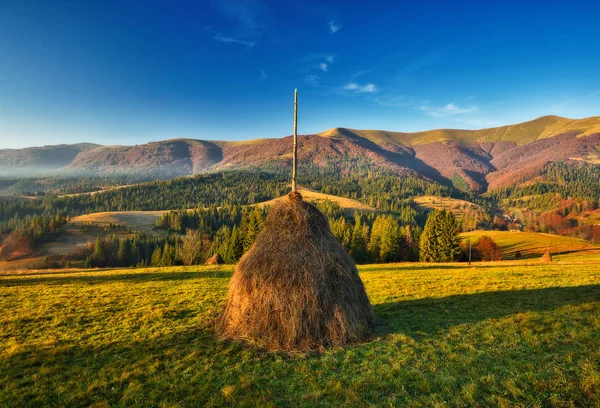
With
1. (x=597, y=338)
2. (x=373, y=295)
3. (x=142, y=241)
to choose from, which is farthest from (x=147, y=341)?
(x=142, y=241)

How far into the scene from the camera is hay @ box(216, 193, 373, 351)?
33.2ft

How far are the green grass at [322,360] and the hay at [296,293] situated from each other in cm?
66

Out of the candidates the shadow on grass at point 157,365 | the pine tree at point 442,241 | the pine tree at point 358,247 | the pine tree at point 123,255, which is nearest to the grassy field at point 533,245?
the pine tree at point 442,241

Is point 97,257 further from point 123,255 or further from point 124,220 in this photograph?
point 124,220

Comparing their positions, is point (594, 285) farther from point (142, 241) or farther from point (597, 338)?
point (142, 241)

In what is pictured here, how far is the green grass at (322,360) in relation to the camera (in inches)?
276

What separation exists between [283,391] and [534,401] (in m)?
5.71

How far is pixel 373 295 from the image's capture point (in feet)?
63.7

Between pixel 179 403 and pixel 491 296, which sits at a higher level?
pixel 179 403

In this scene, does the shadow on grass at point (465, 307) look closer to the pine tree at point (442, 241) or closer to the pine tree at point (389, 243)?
the pine tree at point (442, 241)

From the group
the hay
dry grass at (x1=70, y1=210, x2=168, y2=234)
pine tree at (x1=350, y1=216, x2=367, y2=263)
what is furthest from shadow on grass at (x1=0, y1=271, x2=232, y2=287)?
dry grass at (x1=70, y1=210, x2=168, y2=234)

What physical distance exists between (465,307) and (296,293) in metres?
10.2

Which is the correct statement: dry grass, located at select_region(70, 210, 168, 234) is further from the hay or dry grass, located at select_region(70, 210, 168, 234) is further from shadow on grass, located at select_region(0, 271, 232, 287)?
the hay

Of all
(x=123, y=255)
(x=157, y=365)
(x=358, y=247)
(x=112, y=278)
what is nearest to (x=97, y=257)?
(x=123, y=255)
